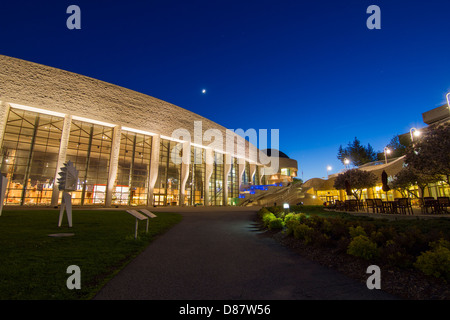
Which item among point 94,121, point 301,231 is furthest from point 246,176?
point 301,231

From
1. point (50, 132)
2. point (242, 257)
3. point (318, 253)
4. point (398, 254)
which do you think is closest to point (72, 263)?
point (242, 257)

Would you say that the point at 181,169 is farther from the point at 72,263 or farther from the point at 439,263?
the point at 439,263

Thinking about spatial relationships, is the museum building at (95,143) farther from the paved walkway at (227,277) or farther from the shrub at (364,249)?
the shrub at (364,249)

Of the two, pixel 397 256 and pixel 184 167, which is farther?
pixel 184 167

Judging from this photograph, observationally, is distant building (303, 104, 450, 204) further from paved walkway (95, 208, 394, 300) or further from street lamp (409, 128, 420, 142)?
paved walkway (95, 208, 394, 300)

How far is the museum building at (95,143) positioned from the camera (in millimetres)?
27203

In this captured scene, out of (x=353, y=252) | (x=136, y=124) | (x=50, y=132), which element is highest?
Answer: (x=136, y=124)

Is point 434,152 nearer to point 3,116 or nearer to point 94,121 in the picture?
point 94,121

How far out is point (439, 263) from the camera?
153 inches

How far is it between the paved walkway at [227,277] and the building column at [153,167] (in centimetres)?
2875

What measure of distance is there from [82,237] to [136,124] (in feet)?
95.7

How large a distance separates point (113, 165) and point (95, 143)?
211 inches

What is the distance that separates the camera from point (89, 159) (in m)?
32.7
